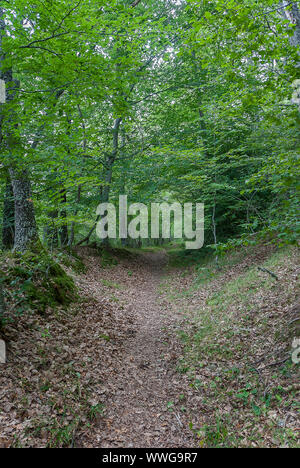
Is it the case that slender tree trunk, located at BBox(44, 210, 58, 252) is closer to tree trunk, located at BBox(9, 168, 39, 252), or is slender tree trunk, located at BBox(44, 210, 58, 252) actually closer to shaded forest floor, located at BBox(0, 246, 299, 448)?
tree trunk, located at BBox(9, 168, 39, 252)

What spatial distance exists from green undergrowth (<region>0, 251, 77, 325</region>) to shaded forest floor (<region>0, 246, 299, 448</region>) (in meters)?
0.31

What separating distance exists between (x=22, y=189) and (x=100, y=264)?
24.2ft

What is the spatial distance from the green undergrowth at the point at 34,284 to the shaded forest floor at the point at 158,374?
312 mm

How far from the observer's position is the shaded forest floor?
393cm

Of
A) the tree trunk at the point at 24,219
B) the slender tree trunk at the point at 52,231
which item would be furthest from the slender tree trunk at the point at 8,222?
the tree trunk at the point at 24,219

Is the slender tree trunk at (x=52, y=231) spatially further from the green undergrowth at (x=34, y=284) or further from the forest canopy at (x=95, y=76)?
the green undergrowth at (x=34, y=284)

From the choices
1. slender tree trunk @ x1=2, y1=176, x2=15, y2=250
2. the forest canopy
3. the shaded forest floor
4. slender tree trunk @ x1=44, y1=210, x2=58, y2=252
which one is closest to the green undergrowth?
the shaded forest floor

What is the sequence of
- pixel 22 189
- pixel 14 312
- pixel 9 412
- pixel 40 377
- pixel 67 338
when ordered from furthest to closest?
pixel 22 189 → pixel 67 338 → pixel 14 312 → pixel 40 377 → pixel 9 412

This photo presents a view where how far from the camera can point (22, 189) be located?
7.85 meters

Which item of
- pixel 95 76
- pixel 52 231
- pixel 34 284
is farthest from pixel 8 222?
pixel 95 76

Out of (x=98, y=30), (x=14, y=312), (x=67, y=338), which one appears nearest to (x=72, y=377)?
(x=67, y=338)

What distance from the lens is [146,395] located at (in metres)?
5.11

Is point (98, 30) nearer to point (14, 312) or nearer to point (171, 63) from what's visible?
point (14, 312)
